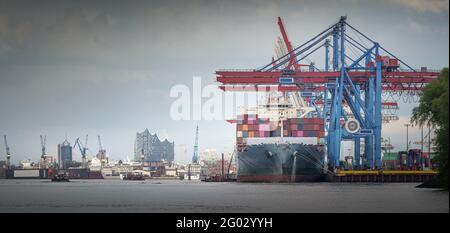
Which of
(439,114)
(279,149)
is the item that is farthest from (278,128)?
(439,114)

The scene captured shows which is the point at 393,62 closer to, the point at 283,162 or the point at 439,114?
the point at 283,162

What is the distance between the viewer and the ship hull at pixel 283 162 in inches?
4045

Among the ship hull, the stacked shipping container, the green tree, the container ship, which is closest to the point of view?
the green tree

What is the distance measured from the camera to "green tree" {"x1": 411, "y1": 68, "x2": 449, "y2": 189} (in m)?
54.4

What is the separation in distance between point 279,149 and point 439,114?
48.9 meters

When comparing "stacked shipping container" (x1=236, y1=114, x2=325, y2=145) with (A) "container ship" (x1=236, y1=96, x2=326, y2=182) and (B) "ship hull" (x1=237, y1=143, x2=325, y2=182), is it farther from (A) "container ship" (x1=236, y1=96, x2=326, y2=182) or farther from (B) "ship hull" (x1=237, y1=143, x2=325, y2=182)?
(B) "ship hull" (x1=237, y1=143, x2=325, y2=182)

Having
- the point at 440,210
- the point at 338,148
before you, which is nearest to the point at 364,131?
the point at 338,148

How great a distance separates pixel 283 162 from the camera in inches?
4053

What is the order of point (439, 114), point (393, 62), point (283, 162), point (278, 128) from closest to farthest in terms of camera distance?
point (439, 114) → point (283, 162) → point (393, 62) → point (278, 128)

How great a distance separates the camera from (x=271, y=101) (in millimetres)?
117000

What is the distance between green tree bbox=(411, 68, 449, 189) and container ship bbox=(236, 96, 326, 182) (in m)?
34.5

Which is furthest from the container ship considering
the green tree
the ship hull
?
the green tree

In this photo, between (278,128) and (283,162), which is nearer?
(283,162)
